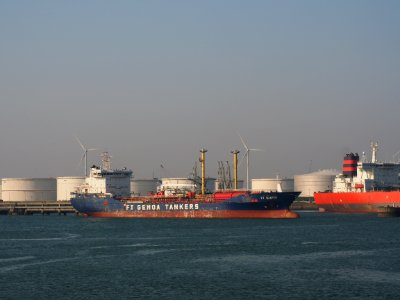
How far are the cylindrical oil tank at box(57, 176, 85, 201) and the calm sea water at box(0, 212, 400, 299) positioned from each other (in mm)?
80575

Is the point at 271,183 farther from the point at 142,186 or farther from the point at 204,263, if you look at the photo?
the point at 204,263

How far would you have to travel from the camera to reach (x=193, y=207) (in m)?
108

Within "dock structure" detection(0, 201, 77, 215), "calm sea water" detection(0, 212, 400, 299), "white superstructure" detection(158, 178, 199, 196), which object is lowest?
"calm sea water" detection(0, 212, 400, 299)

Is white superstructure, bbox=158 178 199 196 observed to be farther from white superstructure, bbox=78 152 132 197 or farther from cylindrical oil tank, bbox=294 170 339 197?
cylindrical oil tank, bbox=294 170 339 197

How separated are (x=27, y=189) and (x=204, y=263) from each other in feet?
393

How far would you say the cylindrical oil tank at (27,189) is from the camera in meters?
169

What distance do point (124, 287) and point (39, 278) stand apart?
6.54 m

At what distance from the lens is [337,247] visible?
6488 centimetres

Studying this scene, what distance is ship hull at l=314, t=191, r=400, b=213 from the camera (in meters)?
120

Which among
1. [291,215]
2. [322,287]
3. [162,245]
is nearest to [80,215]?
[291,215]

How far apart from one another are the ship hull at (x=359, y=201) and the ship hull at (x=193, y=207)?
60.8 feet

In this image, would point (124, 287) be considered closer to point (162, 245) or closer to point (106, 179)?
point (162, 245)

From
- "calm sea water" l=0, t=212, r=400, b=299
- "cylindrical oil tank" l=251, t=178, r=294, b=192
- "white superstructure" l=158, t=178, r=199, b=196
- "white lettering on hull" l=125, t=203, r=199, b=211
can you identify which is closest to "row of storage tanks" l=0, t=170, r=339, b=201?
"white superstructure" l=158, t=178, r=199, b=196

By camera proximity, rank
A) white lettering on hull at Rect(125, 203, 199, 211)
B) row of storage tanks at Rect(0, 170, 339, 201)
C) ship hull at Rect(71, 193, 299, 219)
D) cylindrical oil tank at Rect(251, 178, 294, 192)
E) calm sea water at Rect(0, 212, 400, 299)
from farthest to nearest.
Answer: cylindrical oil tank at Rect(251, 178, 294, 192)
row of storage tanks at Rect(0, 170, 339, 201)
white lettering on hull at Rect(125, 203, 199, 211)
ship hull at Rect(71, 193, 299, 219)
calm sea water at Rect(0, 212, 400, 299)
